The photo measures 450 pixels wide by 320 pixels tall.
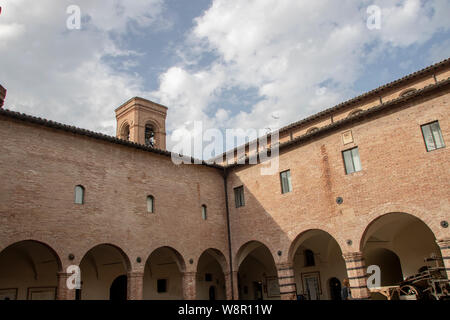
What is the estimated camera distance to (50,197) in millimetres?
12227

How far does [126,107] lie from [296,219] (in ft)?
53.1

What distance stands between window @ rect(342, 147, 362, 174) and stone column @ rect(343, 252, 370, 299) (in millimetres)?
2879

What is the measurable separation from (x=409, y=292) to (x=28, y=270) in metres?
13.3

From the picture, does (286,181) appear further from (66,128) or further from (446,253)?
(66,128)

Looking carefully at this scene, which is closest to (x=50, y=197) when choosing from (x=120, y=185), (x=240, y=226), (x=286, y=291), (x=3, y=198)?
(x=3, y=198)

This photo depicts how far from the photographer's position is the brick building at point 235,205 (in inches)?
470

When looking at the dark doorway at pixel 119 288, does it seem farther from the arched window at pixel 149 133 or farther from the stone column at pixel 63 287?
the arched window at pixel 149 133

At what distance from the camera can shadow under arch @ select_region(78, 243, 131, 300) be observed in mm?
16094

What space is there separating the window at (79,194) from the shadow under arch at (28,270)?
8.85 feet

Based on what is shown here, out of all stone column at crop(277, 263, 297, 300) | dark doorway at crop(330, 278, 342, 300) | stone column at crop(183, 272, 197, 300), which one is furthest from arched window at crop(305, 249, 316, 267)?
stone column at crop(183, 272, 197, 300)

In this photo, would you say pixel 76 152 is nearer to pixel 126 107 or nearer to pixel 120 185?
pixel 120 185

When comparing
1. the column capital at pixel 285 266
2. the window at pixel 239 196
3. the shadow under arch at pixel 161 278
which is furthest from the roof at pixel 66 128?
the column capital at pixel 285 266

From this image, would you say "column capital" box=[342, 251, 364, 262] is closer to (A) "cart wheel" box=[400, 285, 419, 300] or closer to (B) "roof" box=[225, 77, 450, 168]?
(A) "cart wheel" box=[400, 285, 419, 300]

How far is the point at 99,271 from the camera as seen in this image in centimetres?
1669
